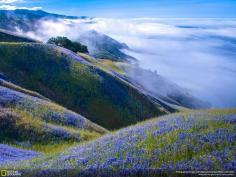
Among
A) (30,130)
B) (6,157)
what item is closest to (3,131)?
(30,130)

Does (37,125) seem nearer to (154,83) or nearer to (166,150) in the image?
(166,150)

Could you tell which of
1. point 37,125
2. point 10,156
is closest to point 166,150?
point 10,156

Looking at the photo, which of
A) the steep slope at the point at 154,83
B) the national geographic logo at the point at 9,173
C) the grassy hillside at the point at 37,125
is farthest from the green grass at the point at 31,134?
the steep slope at the point at 154,83

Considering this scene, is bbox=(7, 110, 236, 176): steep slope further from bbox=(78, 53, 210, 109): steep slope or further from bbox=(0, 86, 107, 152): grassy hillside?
bbox=(78, 53, 210, 109): steep slope

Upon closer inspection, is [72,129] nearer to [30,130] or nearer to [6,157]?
[30,130]

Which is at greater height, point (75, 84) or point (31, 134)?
point (75, 84)
